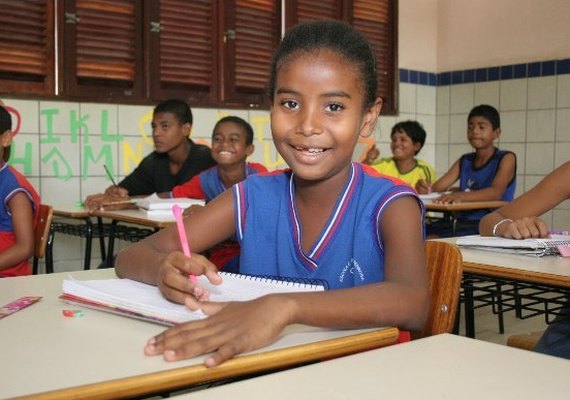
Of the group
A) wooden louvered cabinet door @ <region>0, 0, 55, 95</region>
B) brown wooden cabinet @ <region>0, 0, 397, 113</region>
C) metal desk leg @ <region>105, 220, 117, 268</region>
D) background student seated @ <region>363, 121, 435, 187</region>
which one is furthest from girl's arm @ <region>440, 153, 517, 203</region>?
wooden louvered cabinet door @ <region>0, 0, 55, 95</region>

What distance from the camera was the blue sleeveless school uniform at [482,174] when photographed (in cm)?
458

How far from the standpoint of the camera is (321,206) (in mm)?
1420

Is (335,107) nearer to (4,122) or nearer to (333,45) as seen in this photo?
(333,45)

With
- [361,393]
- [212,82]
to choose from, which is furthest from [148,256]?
[212,82]

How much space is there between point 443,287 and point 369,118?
15.1 inches

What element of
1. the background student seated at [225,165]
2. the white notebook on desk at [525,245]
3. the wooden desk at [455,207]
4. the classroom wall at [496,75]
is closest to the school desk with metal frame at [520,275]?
the white notebook on desk at [525,245]

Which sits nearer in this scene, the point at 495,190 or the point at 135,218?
the point at 135,218

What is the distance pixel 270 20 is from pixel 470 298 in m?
3.50

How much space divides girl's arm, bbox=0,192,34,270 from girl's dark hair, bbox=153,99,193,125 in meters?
1.66

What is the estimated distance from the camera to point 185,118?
4.14 m

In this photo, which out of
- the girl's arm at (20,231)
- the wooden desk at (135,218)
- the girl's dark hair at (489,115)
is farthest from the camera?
the girl's dark hair at (489,115)

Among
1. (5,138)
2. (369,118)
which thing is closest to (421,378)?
(369,118)

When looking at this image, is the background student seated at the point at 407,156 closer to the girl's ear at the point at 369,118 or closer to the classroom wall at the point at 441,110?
the classroom wall at the point at 441,110

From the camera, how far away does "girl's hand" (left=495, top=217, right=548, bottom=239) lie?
1.90 m
